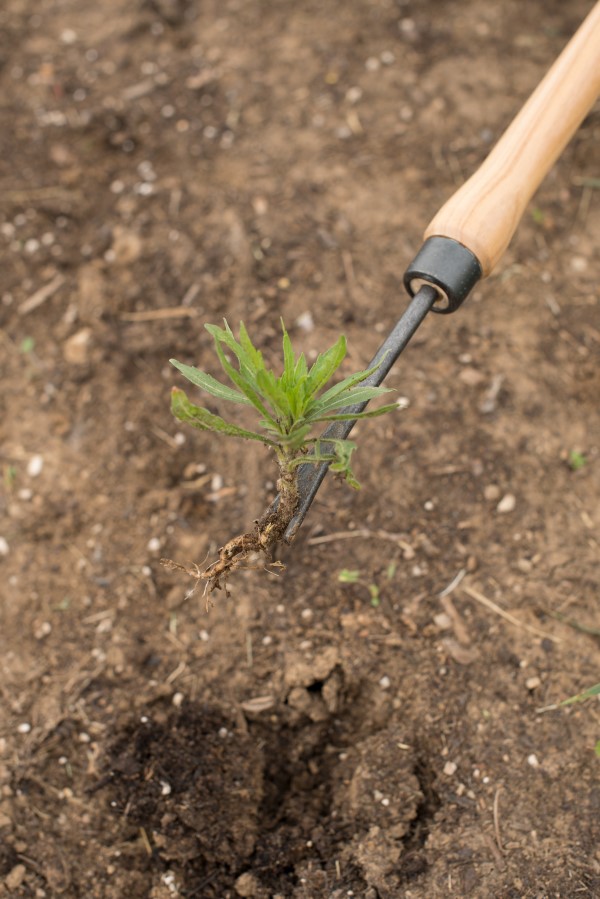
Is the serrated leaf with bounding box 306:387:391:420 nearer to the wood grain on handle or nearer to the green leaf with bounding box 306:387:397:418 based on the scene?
the green leaf with bounding box 306:387:397:418

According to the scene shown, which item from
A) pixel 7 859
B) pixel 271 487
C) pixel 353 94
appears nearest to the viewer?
pixel 7 859

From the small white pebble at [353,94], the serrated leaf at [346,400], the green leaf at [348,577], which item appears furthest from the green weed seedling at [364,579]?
the small white pebble at [353,94]

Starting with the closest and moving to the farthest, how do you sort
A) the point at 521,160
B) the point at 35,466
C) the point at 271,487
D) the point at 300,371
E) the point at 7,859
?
the point at 300,371 < the point at 521,160 < the point at 7,859 < the point at 271,487 < the point at 35,466

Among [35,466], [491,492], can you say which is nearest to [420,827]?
[491,492]

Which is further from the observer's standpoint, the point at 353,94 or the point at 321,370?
the point at 353,94

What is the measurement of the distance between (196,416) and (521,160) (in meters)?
1.05

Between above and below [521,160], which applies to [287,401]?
below

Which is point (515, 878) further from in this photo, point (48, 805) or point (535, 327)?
point (535, 327)

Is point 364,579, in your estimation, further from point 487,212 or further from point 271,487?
point 487,212

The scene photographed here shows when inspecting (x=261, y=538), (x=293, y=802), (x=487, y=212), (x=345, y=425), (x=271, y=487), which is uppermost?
(x=487, y=212)

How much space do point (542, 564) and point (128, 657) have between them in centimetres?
126

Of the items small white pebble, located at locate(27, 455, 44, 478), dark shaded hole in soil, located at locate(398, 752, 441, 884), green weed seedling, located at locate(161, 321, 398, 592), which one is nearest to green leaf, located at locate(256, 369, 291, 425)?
green weed seedling, located at locate(161, 321, 398, 592)

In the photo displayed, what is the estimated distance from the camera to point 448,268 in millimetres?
1745

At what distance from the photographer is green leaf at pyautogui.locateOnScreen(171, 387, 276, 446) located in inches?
56.9
